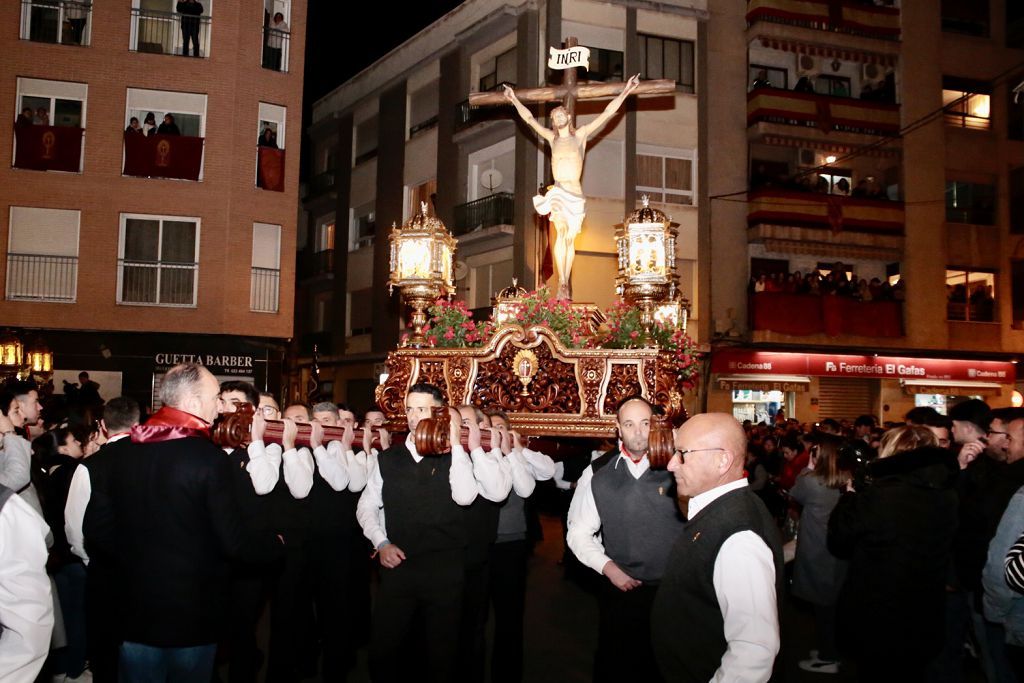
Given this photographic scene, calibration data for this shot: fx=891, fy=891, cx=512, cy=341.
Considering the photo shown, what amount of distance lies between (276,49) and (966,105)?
1982 centimetres

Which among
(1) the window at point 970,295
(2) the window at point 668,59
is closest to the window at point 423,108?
(2) the window at point 668,59

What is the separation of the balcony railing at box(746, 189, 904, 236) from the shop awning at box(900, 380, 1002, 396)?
4.20 m

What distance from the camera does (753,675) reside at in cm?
304

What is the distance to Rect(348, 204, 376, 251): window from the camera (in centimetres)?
2936

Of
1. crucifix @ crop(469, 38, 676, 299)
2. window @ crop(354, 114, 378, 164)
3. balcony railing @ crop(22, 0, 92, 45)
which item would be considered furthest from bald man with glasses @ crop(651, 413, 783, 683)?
window @ crop(354, 114, 378, 164)

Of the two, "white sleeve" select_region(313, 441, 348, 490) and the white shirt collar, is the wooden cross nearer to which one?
"white sleeve" select_region(313, 441, 348, 490)

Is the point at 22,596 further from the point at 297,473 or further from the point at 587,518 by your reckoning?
the point at 587,518

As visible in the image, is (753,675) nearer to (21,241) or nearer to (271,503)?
(271,503)

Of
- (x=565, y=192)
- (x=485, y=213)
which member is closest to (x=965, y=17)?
(x=485, y=213)

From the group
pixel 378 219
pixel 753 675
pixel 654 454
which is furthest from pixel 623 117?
pixel 753 675

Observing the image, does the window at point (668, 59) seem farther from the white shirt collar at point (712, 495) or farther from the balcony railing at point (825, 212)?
the white shirt collar at point (712, 495)

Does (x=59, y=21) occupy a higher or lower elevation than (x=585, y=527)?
higher

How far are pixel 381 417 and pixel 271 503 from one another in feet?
A: 8.55

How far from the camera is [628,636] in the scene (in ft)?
17.3
